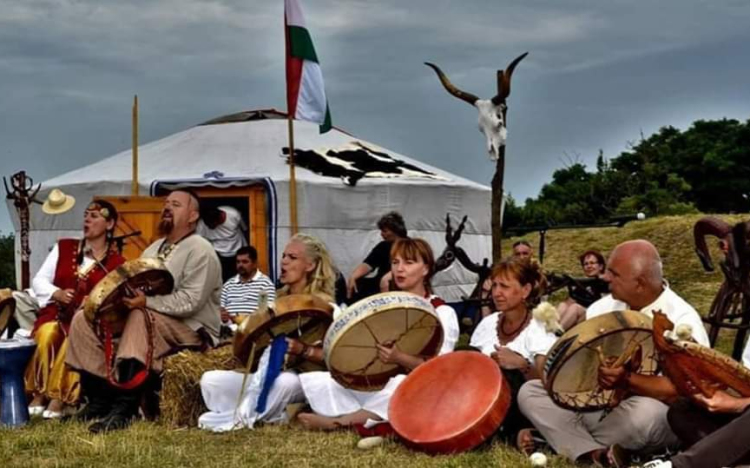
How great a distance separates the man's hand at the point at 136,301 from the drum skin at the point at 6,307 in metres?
1.49

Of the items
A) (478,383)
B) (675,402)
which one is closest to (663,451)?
(675,402)

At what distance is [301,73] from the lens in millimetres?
10906

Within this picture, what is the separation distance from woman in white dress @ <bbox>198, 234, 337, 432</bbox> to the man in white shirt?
180 inches

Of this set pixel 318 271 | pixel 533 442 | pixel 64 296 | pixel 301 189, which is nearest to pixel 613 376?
pixel 533 442

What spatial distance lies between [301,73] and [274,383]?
5703 mm

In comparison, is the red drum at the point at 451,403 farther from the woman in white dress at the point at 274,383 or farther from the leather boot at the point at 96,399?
the leather boot at the point at 96,399

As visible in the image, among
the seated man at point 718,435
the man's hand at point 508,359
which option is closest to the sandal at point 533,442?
the man's hand at point 508,359

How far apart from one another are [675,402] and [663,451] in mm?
342

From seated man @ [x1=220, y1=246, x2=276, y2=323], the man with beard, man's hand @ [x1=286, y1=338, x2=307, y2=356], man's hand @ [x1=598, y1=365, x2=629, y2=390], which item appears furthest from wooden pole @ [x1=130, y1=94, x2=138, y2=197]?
man's hand @ [x1=598, y1=365, x2=629, y2=390]

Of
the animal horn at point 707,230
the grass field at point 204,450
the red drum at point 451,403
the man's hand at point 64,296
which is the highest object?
the animal horn at point 707,230

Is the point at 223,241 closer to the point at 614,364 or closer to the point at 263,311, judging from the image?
the point at 263,311

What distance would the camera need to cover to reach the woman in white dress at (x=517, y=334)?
4859 mm

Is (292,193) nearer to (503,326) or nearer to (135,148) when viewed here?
(135,148)

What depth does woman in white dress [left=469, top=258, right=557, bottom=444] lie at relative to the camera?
486cm
